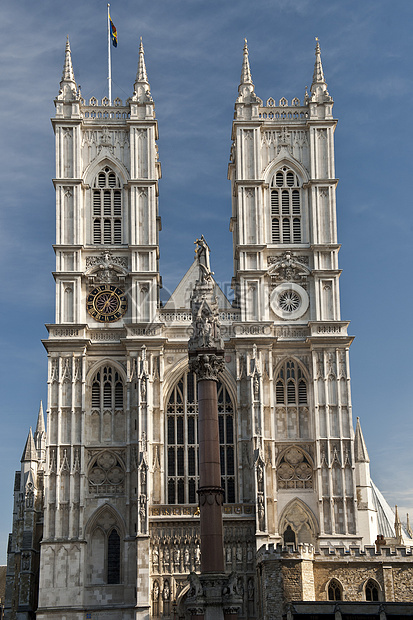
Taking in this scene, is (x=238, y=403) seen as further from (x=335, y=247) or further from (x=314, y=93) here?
(x=314, y=93)

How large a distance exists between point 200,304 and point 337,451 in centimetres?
1846

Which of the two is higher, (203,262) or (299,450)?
(203,262)

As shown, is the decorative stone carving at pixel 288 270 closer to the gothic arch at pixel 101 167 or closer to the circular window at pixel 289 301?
the circular window at pixel 289 301

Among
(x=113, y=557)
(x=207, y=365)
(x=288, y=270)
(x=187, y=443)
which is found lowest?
(x=113, y=557)

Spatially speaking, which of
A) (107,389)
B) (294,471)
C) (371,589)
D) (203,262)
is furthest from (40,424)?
(203,262)

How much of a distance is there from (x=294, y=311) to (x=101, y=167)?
1316 centimetres

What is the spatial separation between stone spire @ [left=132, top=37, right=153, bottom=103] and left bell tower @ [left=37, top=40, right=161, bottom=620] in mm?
63

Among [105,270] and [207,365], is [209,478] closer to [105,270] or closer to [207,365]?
[207,365]

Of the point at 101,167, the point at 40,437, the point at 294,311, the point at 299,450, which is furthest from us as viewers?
the point at 40,437

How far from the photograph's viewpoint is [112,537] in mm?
50344

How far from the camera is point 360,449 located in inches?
2680

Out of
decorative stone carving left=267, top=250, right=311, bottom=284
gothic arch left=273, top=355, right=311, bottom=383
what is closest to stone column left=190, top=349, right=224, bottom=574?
gothic arch left=273, top=355, right=311, bottom=383

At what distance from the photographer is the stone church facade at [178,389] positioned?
159 ft

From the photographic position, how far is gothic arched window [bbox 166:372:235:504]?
168 feet
